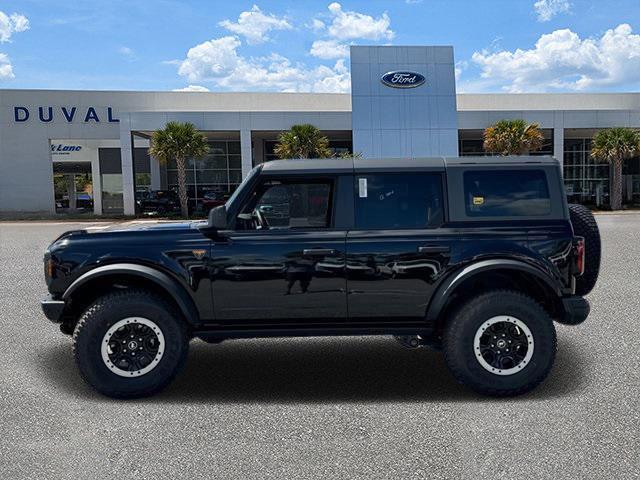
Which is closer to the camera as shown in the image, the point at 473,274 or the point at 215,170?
the point at 473,274

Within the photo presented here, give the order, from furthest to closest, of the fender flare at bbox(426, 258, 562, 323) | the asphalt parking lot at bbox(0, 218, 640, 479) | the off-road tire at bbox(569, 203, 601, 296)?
1. the off-road tire at bbox(569, 203, 601, 296)
2. the fender flare at bbox(426, 258, 562, 323)
3. the asphalt parking lot at bbox(0, 218, 640, 479)

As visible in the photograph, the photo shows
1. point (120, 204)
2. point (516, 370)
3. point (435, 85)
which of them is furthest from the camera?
point (120, 204)

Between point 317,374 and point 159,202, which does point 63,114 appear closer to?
point 159,202

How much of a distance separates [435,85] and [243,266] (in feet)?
99.4

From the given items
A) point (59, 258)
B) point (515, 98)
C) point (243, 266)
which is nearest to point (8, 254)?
point (59, 258)

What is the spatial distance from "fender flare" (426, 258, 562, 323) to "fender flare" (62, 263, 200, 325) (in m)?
1.94

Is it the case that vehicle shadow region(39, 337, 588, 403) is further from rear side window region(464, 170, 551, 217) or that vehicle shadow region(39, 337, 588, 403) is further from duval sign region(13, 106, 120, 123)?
duval sign region(13, 106, 120, 123)

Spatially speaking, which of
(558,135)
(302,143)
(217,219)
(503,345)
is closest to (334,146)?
(302,143)

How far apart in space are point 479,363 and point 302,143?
26267mm

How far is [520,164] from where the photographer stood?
420 centimetres

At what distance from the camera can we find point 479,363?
13.2ft

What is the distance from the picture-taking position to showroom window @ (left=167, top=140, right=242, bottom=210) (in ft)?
120

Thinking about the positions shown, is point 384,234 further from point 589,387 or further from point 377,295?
point 589,387

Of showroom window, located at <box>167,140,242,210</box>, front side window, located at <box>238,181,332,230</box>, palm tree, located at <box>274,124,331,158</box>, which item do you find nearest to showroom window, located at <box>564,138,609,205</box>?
palm tree, located at <box>274,124,331,158</box>
